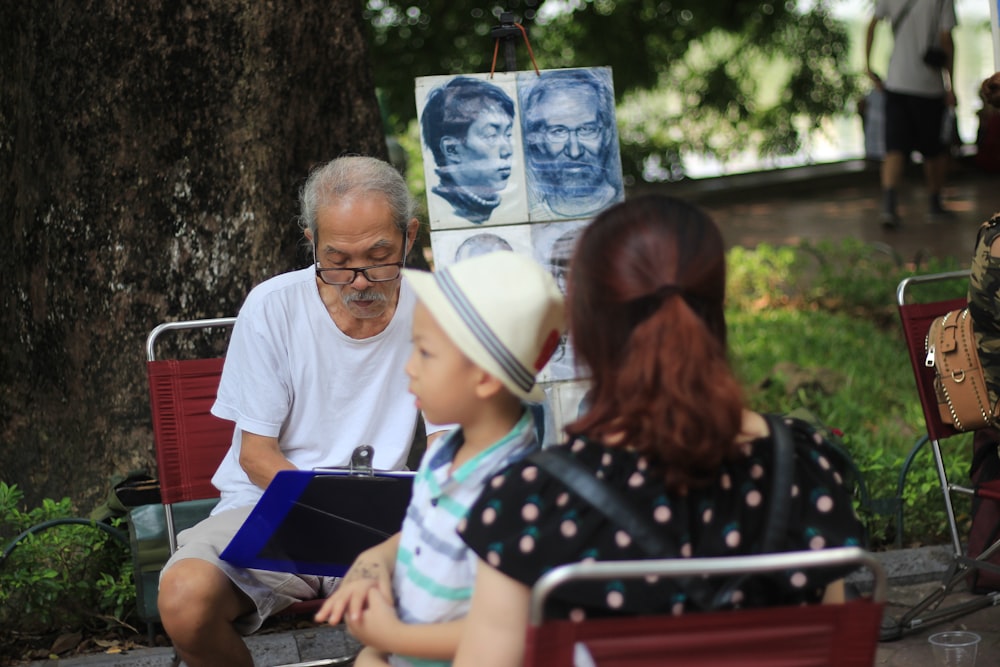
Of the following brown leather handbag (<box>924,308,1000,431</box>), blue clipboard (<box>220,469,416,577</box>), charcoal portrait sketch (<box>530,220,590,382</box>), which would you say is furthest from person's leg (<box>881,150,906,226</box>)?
blue clipboard (<box>220,469,416,577</box>)

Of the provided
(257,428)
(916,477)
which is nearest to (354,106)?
(257,428)

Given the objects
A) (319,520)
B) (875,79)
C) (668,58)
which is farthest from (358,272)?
(668,58)

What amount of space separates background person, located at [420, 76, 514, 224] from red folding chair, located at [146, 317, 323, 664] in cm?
87

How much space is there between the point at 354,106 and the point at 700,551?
3052 millimetres

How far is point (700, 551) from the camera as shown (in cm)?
177

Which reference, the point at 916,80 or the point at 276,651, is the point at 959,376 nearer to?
the point at 276,651

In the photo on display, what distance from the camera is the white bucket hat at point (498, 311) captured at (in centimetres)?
184

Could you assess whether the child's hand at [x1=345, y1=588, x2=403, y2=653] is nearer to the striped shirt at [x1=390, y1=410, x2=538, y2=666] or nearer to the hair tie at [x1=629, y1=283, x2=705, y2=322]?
the striped shirt at [x1=390, y1=410, x2=538, y2=666]

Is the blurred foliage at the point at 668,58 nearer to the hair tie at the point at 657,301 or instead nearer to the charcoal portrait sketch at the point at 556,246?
the charcoal portrait sketch at the point at 556,246

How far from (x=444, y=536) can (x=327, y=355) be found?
4.09ft

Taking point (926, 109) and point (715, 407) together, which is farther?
point (926, 109)

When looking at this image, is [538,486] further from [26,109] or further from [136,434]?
[26,109]

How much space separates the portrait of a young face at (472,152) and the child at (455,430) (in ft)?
5.87

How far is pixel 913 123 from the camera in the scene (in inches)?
363
